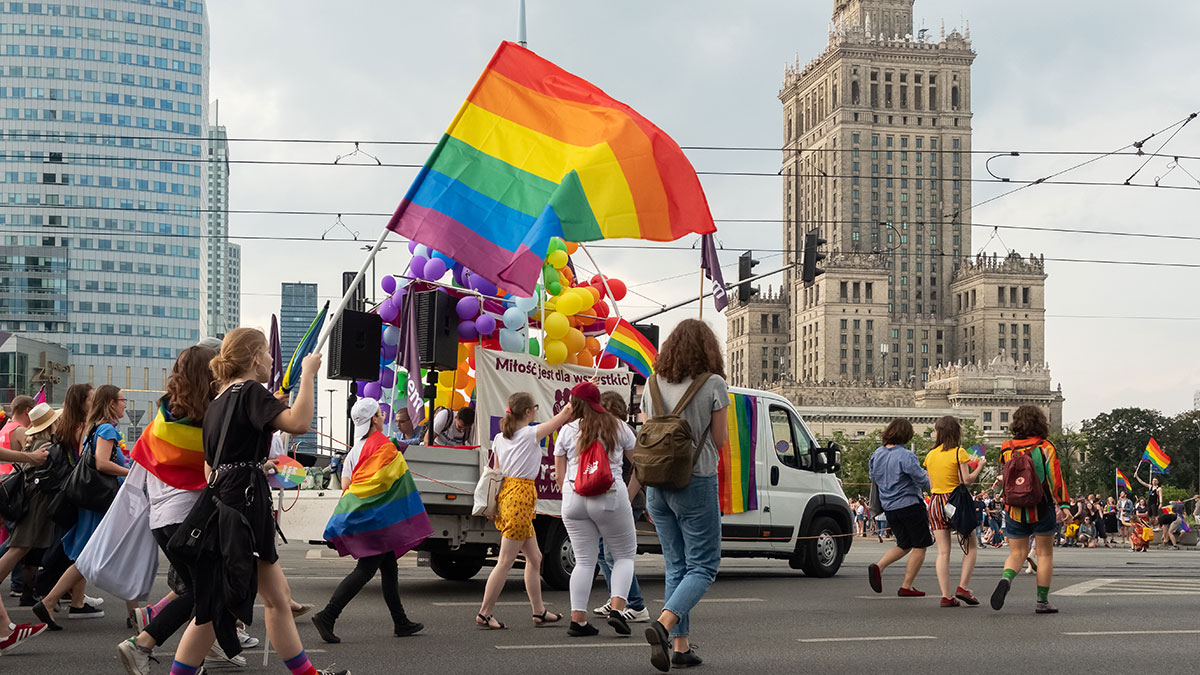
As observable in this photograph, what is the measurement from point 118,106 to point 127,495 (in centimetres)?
12644

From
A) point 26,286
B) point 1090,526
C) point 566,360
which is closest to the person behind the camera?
point 566,360

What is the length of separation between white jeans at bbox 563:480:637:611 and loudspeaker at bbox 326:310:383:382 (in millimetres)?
4636

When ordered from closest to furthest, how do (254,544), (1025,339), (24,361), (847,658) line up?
(254,544) < (847,658) < (24,361) < (1025,339)

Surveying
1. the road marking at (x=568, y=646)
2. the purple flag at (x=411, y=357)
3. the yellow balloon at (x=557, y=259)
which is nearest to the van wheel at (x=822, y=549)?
the yellow balloon at (x=557, y=259)

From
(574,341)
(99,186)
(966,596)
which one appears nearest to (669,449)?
(966,596)

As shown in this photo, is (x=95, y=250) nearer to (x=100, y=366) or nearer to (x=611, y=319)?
(x=100, y=366)

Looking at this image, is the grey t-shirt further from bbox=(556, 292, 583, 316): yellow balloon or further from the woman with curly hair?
bbox=(556, 292, 583, 316): yellow balloon

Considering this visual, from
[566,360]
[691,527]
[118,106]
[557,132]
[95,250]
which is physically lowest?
[691,527]

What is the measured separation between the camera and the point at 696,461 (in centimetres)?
760

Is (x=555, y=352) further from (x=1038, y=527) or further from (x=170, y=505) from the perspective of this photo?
(x=170, y=505)

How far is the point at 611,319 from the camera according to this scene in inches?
616

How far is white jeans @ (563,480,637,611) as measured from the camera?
8.92 meters

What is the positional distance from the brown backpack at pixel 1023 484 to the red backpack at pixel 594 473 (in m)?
3.72

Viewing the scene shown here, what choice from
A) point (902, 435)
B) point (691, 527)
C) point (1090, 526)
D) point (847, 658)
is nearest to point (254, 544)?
point (691, 527)
